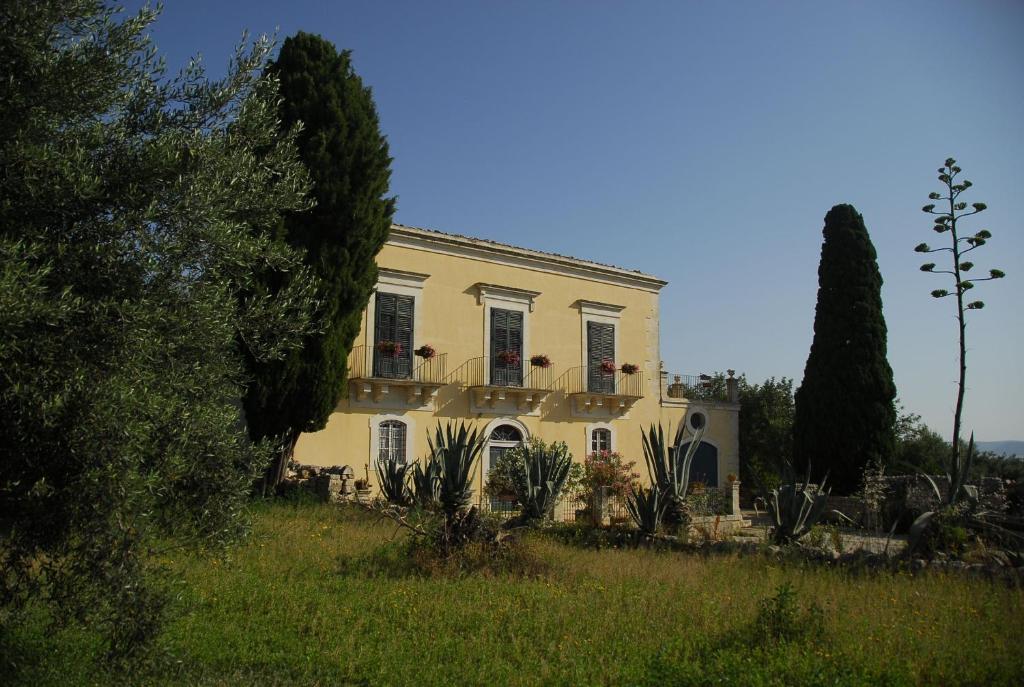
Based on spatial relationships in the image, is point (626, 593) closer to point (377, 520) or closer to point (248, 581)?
point (248, 581)

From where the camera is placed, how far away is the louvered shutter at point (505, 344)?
64.3 feet

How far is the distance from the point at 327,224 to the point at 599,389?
949cm

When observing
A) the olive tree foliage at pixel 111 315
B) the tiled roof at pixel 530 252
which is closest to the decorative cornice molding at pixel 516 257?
the tiled roof at pixel 530 252

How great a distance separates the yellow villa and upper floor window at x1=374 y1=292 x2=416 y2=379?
0.09 ft

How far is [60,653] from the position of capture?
5.57 metres

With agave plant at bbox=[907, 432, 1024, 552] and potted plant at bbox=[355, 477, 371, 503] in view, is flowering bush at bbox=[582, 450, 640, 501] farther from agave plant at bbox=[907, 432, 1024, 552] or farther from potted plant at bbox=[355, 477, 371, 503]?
agave plant at bbox=[907, 432, 1024, 552]

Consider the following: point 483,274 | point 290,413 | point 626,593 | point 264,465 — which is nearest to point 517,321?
point 483,274

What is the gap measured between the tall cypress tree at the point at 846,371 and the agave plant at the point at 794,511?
30.1ft

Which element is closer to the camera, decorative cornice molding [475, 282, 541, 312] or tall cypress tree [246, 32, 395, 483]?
tall cypress tree [246, 32, 395, 483]

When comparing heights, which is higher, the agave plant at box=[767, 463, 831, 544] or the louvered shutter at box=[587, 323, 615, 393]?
the louvered shutter at box=[587, 323, 615, 393]

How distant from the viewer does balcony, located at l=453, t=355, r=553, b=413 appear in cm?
1914

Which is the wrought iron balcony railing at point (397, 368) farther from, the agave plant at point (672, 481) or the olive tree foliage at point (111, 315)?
the olive tree foliage at point (111, 315)

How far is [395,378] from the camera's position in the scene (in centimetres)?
1753

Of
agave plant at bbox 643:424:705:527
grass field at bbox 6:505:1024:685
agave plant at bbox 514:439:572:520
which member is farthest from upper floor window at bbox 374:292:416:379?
grass field at bbox 6:505:1024:685
